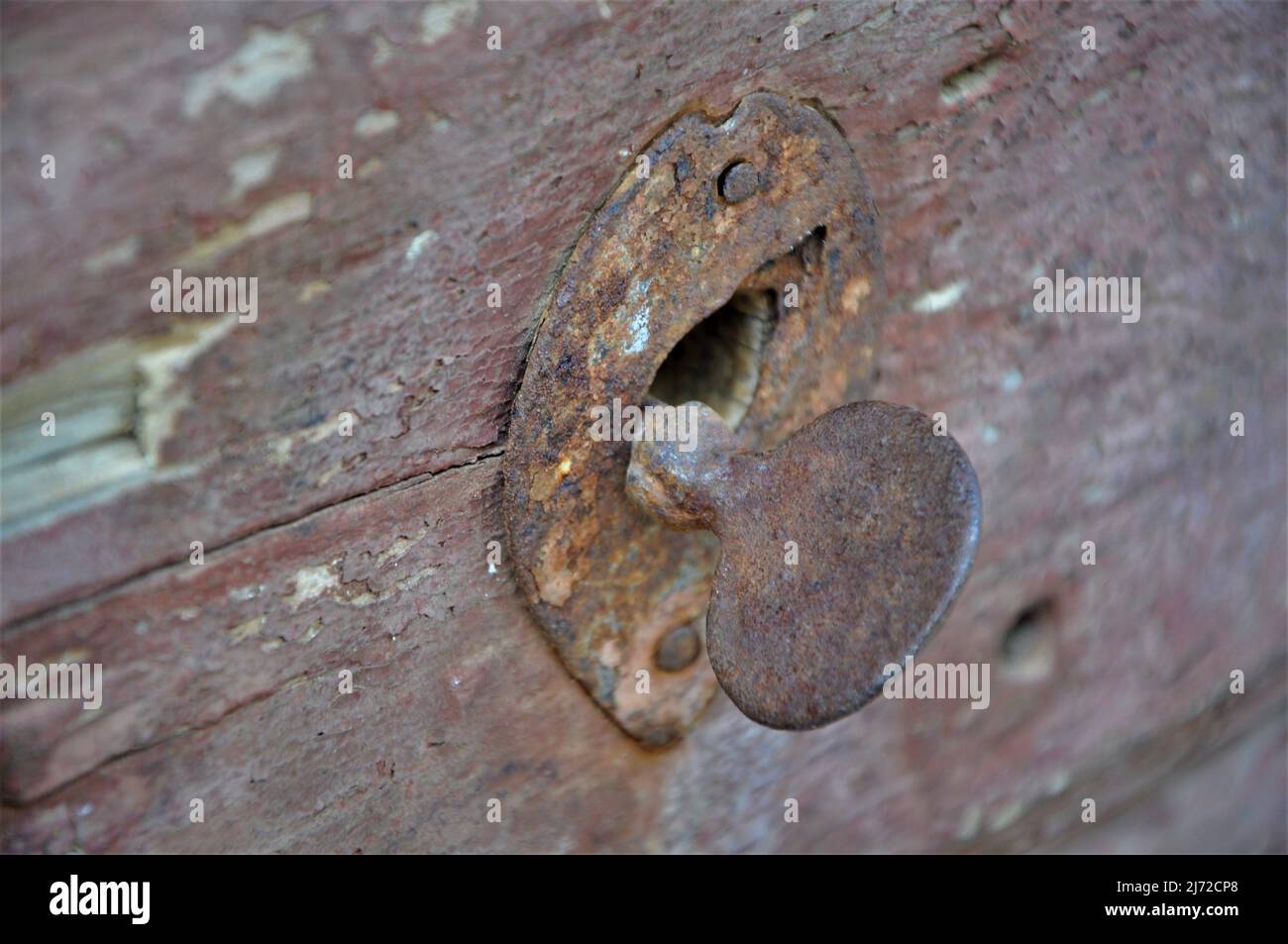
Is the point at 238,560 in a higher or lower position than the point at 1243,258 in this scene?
lower

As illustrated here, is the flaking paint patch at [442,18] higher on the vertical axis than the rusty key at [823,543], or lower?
higher

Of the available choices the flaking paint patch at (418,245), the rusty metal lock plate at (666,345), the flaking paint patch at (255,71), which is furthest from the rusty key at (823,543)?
the flaking paint patch at (255,71)

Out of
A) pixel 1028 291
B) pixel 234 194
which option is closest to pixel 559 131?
pixel 234 194

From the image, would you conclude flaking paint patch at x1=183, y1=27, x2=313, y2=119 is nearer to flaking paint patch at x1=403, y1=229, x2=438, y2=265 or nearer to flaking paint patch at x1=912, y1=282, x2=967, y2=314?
flaking paint patch at x1=403, y1=229, x2=438, y2=265

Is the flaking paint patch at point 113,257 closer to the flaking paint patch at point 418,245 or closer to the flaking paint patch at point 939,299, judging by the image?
the flaking paint patch at point 418,245

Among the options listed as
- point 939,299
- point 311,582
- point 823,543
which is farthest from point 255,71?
point 939,299

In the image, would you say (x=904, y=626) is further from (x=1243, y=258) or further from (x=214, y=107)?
(x=1243, y=258)

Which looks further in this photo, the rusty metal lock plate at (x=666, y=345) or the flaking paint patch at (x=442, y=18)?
the rusty metal lock plate at (x=666, y=345)

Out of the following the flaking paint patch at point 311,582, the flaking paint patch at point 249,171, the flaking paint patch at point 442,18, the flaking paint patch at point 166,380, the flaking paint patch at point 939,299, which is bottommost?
the flaking paint patch at point 311,582
